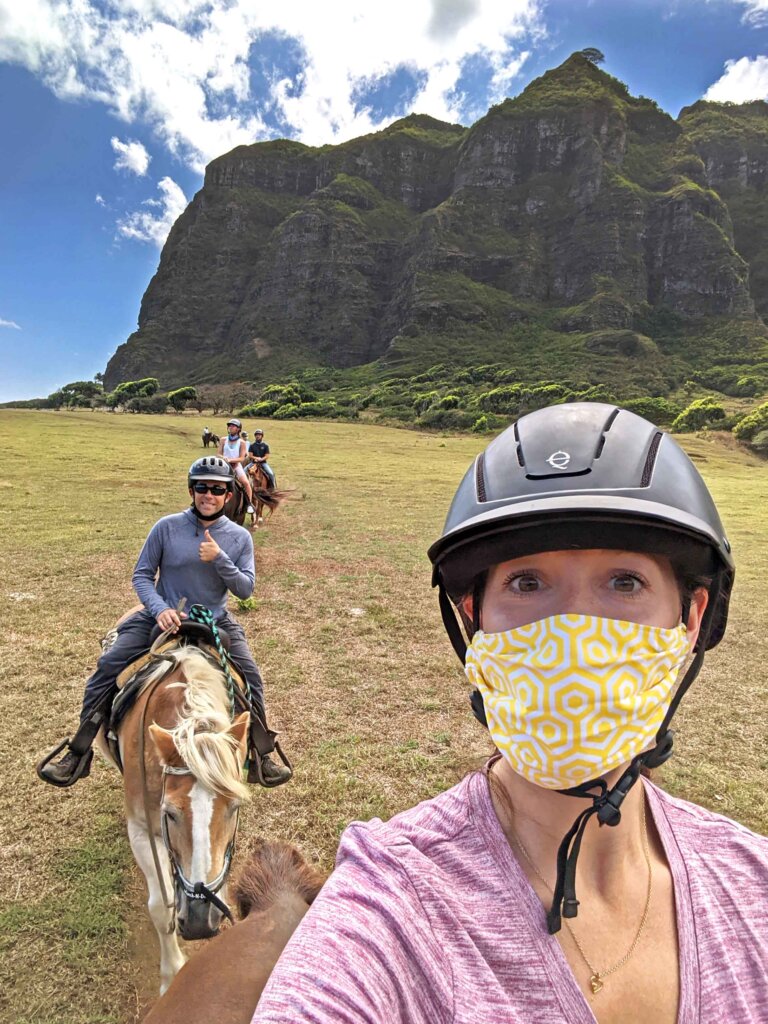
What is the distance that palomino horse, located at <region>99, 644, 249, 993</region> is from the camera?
241 centimetres

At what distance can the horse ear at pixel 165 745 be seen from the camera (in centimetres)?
257

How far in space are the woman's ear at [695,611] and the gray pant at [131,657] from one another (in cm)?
302

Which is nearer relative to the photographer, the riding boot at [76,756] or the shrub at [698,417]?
the riding boot at [76,756]

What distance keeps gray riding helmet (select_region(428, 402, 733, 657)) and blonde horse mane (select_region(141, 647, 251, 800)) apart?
4.80 ft

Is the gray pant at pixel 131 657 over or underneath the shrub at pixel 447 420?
underneath

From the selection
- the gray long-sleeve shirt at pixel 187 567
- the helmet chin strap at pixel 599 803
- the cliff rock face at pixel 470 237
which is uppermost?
the cliff rock face at pixel 470 237

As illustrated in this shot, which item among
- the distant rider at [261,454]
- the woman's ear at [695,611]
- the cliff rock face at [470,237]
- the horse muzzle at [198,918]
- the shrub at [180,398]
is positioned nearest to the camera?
the woman's ear at [695,611]

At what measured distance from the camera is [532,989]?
1.08 meters

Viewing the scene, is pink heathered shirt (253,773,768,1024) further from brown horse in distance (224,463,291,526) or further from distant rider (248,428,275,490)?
distant rider (248,428,275,490)

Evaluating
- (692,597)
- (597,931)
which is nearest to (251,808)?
(597,931)

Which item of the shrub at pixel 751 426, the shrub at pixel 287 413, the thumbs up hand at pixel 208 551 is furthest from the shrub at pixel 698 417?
the thumbs up hand at pixel 208 551

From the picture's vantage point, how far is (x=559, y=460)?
1642 millimetres

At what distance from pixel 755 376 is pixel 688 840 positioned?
81656 millimetres

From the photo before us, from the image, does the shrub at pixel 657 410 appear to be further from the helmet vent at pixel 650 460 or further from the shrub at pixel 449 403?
the helmet vent at pixel 650 460
